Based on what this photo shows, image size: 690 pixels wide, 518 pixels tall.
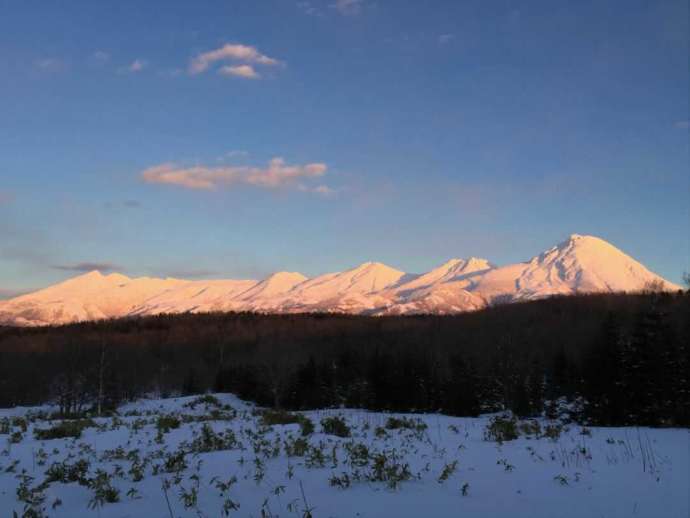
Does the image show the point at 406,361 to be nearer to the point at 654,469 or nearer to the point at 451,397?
the point at 451,397

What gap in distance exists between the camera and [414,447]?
32.7ft

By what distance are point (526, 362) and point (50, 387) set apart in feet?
207

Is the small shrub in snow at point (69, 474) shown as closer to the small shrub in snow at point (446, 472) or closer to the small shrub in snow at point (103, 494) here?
the small shrub in snow at point (103, 494)

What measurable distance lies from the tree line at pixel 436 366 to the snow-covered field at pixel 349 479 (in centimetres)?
2023

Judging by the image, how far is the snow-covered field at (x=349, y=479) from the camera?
6.02 metres

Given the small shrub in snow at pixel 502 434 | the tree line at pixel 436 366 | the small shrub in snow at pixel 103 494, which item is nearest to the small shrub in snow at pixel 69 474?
the small shrub in snow at pixel 103 494

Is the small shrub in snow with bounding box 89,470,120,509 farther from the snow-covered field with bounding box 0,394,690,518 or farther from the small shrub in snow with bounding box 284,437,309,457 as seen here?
the small shrub in snow with bounding box 284,437,309,457

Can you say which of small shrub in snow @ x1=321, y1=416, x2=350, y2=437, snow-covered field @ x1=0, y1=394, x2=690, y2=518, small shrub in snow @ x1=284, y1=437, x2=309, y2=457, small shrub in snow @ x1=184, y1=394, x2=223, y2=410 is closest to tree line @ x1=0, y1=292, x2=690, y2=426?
small shrub in snow @ x1=184, y1=394, x2=223, y2=410

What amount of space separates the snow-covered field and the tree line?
20231 mm

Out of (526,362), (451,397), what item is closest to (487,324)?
(526,362)

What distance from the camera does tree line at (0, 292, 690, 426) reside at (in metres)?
30.2

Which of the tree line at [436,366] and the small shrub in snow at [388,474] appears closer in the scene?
the small shrub in snow at [388,474]

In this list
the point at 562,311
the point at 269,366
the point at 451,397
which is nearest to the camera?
the point at 451,397

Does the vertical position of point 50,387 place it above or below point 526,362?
below
